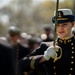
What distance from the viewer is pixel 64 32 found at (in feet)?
31.9

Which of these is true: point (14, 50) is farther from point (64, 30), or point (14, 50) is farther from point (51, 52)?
point (51, 52)

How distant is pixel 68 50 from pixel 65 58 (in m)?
0.18

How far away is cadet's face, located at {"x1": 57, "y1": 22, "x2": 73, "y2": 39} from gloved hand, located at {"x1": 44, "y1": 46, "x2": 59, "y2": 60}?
0.38 metres

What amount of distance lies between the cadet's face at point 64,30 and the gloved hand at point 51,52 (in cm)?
38

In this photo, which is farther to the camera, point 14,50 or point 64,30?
point 14,50

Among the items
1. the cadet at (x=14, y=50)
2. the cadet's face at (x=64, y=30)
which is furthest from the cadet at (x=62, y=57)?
the cadet at (x=14, y=50)

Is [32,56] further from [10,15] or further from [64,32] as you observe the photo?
[10,15]

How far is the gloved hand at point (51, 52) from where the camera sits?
9.25 meters

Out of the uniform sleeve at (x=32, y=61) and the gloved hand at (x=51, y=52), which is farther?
the uniform sleeve at (x=32, y=61)

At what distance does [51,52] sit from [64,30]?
2.05 ft

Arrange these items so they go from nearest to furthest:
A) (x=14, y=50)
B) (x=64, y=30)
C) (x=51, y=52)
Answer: (x=51, y=52)
(x=64, y=30)
(x=14, y=50)

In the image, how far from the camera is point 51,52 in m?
9.25

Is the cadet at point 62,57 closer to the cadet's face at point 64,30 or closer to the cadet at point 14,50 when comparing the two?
the cadet's face at point 64,30

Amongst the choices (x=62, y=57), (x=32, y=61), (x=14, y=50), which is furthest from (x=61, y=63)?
(x=14, y=50)
